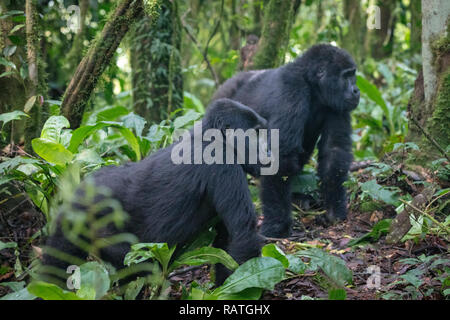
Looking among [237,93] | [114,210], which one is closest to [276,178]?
[237,93]

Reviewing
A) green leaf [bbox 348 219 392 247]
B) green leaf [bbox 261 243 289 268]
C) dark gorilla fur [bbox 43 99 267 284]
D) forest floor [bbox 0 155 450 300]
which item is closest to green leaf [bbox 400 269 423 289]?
forest floor [bbox 0 155 450 300]

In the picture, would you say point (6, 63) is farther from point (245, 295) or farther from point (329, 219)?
point (329, 219)

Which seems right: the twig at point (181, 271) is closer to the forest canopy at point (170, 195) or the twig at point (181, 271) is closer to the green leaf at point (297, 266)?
the forest canopy at point (170, 195)

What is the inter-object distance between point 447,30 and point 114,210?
3.36 metres

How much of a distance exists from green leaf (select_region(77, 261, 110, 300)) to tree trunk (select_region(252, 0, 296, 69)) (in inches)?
179

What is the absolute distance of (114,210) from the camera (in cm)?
351

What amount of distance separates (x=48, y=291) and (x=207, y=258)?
3.50ft

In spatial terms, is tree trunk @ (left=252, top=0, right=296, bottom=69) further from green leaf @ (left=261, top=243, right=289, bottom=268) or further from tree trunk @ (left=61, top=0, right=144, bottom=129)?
green leaf @ (left=261, top=243, right=289, bottom=268)

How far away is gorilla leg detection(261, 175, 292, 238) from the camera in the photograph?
4.95 meters

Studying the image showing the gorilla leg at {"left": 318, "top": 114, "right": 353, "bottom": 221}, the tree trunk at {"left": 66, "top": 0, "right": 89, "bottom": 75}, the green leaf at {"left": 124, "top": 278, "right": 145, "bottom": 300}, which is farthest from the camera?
the tree trunk at {"left": 66, "top": 0, "right": 89, "bottom": 75}

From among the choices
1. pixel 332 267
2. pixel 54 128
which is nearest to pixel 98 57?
pixel 54 128

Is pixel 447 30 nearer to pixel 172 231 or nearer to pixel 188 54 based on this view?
pixel 172 231

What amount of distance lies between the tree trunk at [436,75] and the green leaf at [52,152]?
2.96m

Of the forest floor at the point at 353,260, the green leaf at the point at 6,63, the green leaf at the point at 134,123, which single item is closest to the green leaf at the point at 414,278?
the forest floor at the point at 353,260
